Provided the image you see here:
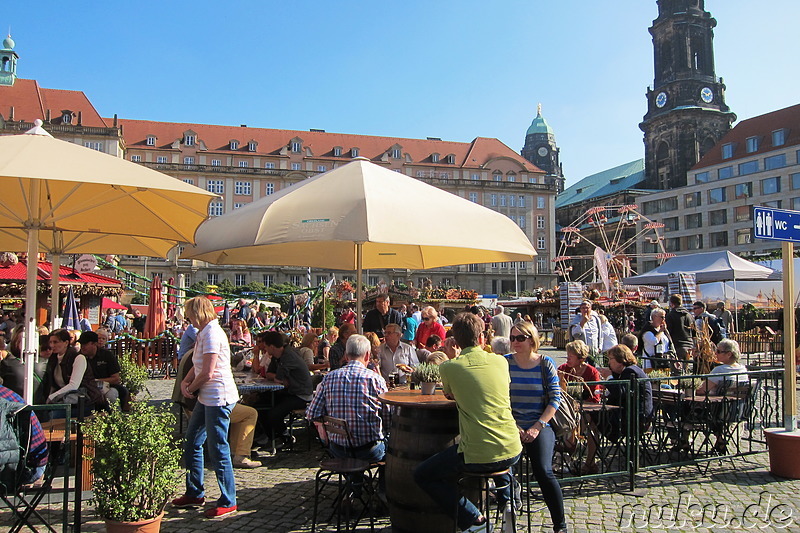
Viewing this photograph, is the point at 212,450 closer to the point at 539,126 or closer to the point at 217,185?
the point at 217,185

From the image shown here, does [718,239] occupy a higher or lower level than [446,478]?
higher

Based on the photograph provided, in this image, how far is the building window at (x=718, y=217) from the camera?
2980 inches

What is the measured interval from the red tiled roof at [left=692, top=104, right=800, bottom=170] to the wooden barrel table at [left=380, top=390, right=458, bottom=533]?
255ft

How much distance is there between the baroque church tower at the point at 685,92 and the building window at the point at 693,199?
8288 millimetres

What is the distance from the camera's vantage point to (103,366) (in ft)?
23.7

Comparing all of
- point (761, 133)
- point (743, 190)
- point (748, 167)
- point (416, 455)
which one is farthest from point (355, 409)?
point (761, 133)

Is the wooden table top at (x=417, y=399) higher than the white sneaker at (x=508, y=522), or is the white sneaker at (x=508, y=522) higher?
the wooden table top at (x=417, y=399)

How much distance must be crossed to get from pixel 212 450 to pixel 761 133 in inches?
3255

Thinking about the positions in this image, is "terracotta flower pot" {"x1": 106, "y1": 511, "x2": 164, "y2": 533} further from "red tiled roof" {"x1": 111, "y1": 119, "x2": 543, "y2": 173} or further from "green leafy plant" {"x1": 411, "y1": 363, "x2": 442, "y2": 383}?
"red tiled roof" {"x1": 111, "y1": 119, "x2": 543, "y2": 173}

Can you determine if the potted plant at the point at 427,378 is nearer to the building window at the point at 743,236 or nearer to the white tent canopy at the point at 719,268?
the white tent canopy at the point at 719,268

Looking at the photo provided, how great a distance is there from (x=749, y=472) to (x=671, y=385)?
146cm

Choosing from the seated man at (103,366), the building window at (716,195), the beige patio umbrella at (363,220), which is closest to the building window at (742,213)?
the building window at (716,195)

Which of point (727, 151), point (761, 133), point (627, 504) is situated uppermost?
point (761, 133)

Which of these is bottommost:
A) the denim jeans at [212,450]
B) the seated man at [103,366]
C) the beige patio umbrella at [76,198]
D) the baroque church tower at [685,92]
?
the denim jeans at [212,450]
